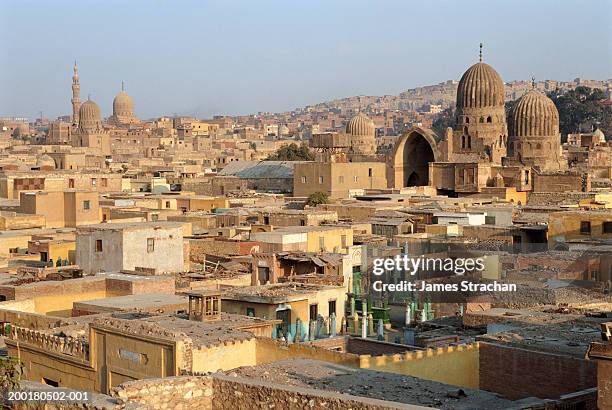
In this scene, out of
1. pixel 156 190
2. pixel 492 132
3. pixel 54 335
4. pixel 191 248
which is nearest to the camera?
pixel 54 335

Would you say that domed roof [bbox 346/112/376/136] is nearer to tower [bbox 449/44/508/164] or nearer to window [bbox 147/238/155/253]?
tower [bbox 449/44/508/164]

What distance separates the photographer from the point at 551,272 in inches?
754

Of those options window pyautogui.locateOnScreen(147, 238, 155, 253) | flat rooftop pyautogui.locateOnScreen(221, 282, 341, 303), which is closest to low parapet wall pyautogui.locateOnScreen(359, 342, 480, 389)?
flat rooftop pyautogui.locateOnScreen(221, 282, 341, 303)

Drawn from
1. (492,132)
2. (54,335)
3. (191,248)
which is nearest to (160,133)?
(492,132)

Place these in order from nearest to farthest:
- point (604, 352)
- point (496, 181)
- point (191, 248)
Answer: point (604, 352) → point (191, 248) → point (496, 181)

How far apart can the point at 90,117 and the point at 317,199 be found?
6848 cm

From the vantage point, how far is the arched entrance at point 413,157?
159ft

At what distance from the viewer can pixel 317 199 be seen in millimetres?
39688

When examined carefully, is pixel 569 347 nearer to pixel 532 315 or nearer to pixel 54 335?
pixel 532 315

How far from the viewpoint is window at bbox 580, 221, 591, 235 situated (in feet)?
82.5

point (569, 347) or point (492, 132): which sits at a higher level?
point (492, 132)

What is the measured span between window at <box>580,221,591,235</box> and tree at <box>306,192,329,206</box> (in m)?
14.4

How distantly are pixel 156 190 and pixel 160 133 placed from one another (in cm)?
8799

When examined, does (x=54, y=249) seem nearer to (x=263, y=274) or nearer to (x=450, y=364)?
(x=263, y=274)
